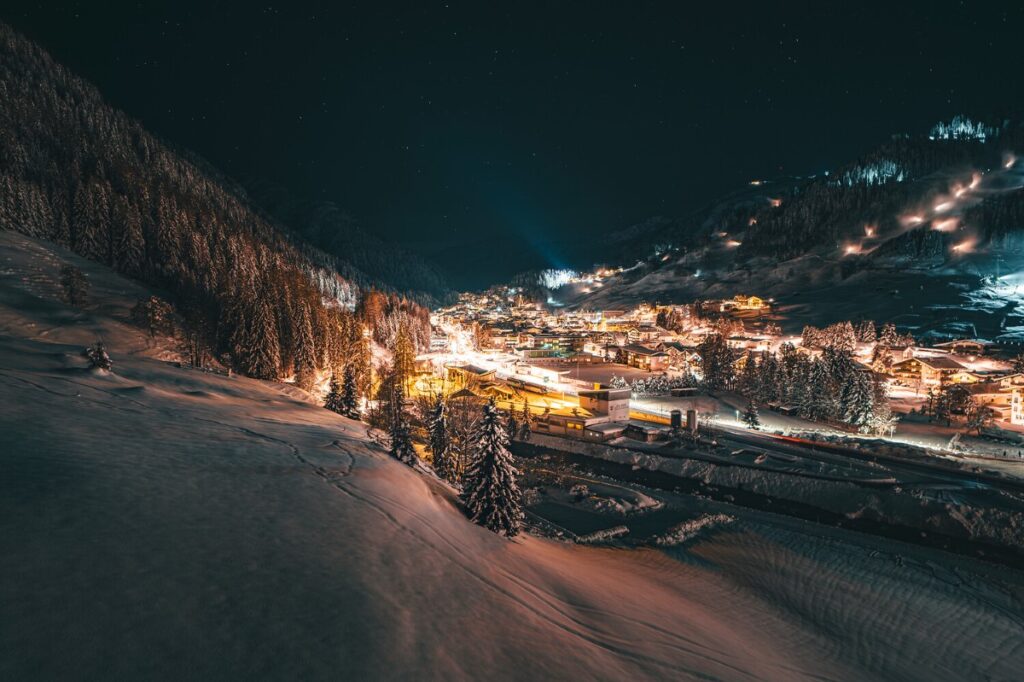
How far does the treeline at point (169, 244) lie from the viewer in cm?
5197

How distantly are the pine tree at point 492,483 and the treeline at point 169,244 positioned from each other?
119 feet

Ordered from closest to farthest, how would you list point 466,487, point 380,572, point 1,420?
point 380,572
point 1,420
point 466,487

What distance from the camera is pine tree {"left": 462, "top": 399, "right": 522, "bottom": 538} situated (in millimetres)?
21828

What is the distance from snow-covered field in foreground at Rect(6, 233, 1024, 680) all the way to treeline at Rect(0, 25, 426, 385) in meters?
22.1

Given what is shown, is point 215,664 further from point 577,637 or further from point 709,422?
point 709,422

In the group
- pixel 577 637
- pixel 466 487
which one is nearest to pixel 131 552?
pixel 577 637

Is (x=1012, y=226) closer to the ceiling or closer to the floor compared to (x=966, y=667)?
closer to the ceiling

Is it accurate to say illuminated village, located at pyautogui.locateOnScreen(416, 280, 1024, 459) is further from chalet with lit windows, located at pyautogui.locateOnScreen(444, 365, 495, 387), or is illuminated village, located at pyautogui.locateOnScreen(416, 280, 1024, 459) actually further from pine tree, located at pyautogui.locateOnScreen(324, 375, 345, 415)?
pine tree, located at pyautogui.locateOnScreen(324, 375, 345, 415)

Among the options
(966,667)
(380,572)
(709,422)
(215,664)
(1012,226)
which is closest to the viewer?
(215,664)

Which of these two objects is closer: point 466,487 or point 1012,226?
point 466,487

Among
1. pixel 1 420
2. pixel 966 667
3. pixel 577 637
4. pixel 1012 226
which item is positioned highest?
pixel 1012 226

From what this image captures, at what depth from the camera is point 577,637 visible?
1151cm

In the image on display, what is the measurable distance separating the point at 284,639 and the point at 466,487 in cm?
1623

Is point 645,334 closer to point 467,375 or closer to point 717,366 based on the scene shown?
point 717,366
